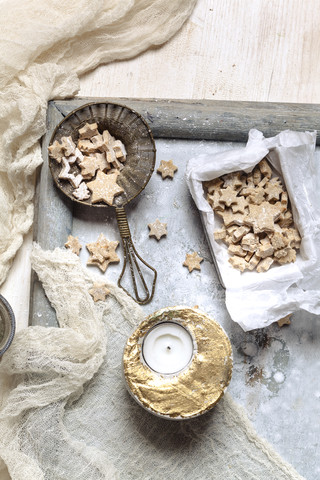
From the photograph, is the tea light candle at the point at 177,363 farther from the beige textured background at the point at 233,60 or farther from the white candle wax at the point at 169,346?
the beige textured background at the point at 233,60

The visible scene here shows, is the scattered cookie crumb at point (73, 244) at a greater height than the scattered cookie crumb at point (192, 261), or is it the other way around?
the scattered cookie crumb at point (73, 244)

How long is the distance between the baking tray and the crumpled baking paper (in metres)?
0.06

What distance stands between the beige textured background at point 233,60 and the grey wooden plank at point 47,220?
200mm

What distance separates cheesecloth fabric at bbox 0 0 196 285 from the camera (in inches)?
52.7

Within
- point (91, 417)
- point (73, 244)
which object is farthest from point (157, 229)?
point (91, 417)

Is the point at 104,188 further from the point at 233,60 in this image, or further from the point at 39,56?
the point at 233,60

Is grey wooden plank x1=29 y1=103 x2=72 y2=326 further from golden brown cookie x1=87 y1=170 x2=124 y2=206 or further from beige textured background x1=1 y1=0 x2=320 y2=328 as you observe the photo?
beige textured background x1=1 y1=0 x2=320 y2=328

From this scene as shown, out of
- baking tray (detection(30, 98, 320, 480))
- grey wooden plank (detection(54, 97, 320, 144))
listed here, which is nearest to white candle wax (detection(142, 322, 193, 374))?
baking tray (detection(30, 98, 320, 480))

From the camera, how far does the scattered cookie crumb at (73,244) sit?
4.52ft

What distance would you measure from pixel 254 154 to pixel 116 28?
19.4 inches

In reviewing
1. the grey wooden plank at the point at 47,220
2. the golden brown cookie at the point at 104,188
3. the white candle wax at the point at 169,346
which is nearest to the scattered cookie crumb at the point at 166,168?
the golden brown cookie at the point at 104,188

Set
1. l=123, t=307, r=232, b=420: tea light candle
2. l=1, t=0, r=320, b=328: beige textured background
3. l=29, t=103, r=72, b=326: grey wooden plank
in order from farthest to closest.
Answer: l=1, t=0, r=320, b=328: beige textured background → l=29, t=103, r=72, b=326: grey wooden plank → l=123, t=307, r=232, b=420: tea light candle

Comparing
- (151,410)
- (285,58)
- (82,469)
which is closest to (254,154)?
(285,58)

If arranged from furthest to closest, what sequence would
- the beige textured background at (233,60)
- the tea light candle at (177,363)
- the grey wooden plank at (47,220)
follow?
1. the beige textured background at (233,60)
2. the grey wooden plank at (47,220)
3. the tea light candle at (177,363)
